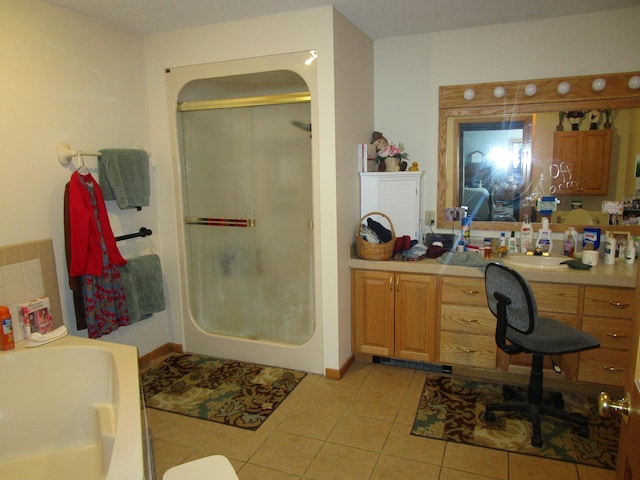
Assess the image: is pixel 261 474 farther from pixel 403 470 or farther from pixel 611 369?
pixel 611 369

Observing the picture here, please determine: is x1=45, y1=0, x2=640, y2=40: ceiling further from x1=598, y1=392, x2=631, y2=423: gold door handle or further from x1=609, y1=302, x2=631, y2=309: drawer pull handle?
x1=598, y1=392, x2=631, y2=423: gold door handle

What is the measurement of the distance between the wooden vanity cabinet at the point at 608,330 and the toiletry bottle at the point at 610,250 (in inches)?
12.1

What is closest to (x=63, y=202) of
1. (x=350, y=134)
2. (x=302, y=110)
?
(x=302, y=110)

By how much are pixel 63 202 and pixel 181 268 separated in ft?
3.34

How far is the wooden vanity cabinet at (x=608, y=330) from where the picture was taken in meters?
2.65

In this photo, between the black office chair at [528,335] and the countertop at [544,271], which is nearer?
the black office chair at [528,335]

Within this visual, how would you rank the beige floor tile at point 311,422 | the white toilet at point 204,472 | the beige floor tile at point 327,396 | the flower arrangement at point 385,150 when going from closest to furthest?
1. the white toilet at point 204,472
2. the beige floor tile at point 311,422
3. the beige floor tile at point 327,396
4. the flower arrangement at point 385,150

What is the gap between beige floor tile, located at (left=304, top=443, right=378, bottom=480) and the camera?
86.3 inches

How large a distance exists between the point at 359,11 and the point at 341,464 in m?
2.65

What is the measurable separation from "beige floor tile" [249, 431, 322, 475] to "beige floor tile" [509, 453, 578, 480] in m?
0.99

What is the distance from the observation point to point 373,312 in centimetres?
323

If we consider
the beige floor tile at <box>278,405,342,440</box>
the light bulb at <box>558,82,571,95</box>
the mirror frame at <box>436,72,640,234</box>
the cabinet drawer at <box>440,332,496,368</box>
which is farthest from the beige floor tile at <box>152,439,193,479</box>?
the light bulb at <box>558,82,571,95</box>

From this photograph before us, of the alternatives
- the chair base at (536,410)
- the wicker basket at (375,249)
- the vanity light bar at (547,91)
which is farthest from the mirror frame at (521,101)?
the chair base at (536,410)

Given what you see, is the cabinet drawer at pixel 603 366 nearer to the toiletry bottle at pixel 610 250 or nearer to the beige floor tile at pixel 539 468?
the toiletry bottle at pixel 610 250
